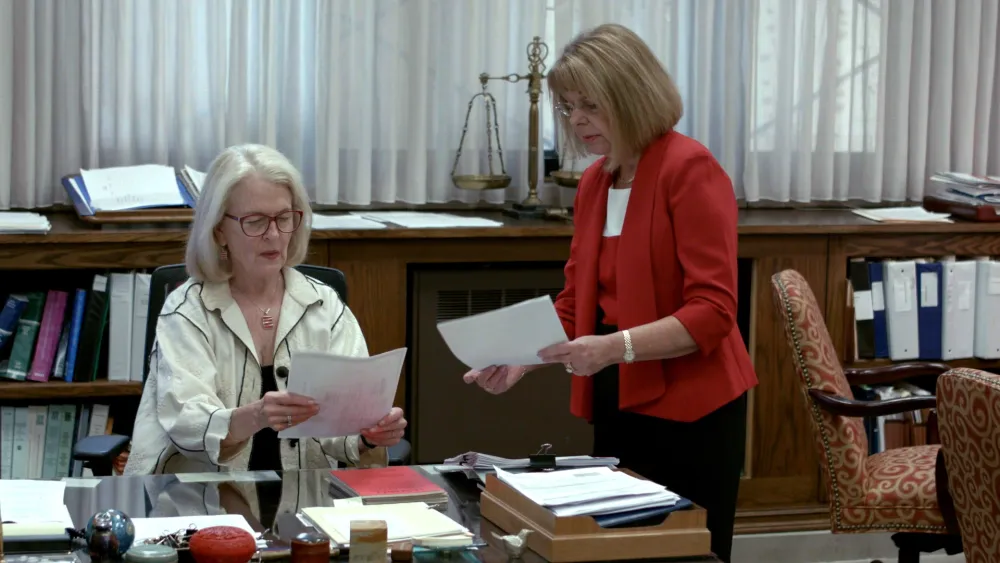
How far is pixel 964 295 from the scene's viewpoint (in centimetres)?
375

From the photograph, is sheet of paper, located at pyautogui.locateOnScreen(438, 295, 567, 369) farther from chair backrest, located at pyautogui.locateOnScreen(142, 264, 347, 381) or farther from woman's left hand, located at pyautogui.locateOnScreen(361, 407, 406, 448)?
chair backrest, located at pyautogui.locateOnScreen(142, 264, 347, 381)

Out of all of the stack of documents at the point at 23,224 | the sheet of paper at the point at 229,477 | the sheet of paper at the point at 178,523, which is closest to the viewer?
the sheet of paper at the point at 178,523

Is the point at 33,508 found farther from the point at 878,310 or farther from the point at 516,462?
the point at 878,310

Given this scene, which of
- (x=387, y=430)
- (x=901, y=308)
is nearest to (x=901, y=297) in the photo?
(x=901, y=308)

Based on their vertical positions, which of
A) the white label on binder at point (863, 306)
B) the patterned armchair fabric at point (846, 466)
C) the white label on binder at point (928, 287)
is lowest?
the patterned armchair fabric at point (846, 466)

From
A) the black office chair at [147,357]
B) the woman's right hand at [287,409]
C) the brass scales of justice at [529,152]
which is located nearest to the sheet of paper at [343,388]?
the woman's right hand at [287,409]

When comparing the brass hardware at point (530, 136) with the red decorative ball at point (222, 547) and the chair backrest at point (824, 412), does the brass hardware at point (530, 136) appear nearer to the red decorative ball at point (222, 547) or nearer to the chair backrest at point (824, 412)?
the chair backrest at point (824, 412)

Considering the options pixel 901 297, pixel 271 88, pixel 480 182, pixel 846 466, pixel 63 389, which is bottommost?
pixel 846 466

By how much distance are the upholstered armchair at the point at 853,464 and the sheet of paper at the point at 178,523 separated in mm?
1642

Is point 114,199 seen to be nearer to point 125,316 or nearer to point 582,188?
point 125,316

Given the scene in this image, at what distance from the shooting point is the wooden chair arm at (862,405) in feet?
9.69

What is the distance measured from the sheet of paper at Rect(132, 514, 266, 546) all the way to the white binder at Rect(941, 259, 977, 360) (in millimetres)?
2543

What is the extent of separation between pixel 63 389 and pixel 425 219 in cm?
104

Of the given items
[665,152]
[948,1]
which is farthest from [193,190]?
[948,1]
